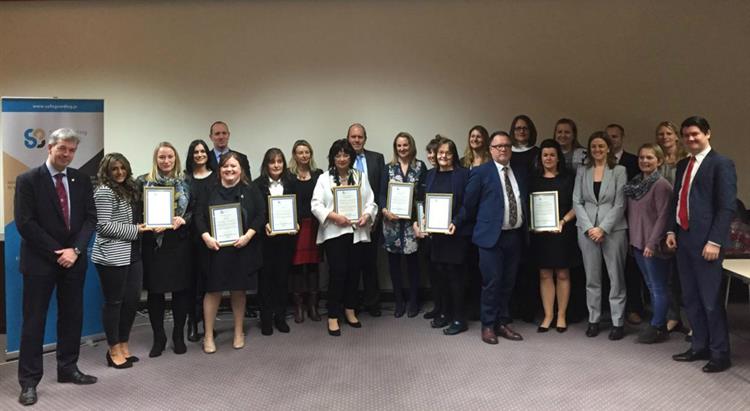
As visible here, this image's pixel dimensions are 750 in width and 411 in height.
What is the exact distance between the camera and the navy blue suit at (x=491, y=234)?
3605 millimetres

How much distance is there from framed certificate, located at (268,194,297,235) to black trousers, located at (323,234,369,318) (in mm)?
340

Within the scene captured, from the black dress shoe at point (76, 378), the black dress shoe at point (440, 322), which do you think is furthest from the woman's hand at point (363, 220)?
the black dress shoe at point (76, 378)

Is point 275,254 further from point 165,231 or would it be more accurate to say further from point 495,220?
point 495,220

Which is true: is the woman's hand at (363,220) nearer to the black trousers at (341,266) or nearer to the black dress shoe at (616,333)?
the black trousers at (341,266)

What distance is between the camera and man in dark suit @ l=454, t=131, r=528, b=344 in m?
3.61

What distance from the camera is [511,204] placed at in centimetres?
367

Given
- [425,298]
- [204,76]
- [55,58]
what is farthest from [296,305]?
[55,58]

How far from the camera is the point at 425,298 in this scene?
16.6 feet

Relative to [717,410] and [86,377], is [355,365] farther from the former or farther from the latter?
[717,410]

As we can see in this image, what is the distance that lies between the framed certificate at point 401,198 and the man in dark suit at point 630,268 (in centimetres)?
176

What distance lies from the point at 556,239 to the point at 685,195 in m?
0.94

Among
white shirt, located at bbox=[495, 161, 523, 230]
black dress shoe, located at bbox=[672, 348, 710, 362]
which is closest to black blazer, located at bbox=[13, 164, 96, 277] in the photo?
white shirt, located at bbox=[495, 161, 523, 230]

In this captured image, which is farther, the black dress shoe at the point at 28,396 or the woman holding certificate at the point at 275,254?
the woman holding certificate at the point at 275,254

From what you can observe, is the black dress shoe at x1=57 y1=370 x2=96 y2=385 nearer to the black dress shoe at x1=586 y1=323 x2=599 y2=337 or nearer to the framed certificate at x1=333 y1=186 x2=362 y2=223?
the framed certificate at x1=333 y1=186 x2=362 y2=223
